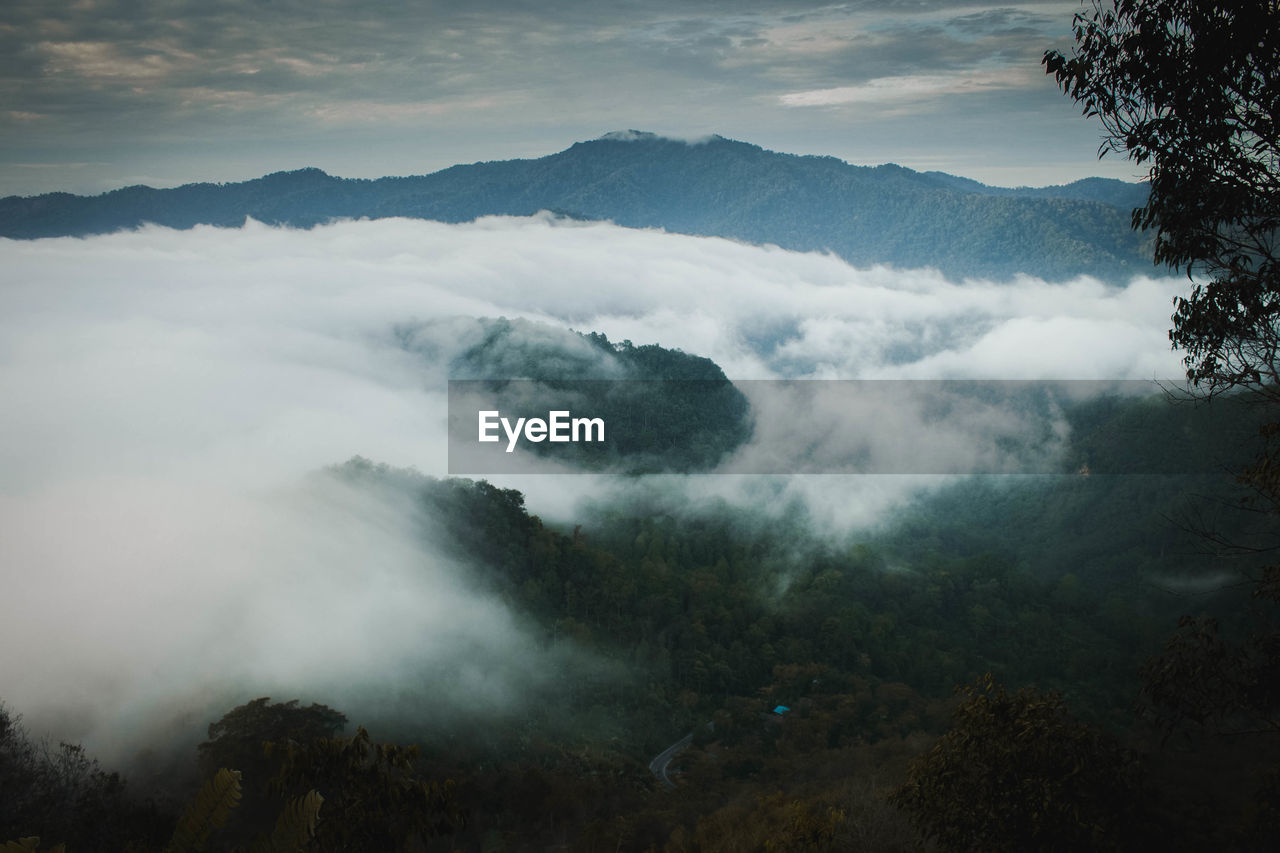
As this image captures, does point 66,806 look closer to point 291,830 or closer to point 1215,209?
point 291,830

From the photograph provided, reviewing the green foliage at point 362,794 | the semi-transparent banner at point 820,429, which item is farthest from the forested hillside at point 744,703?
Answer: the semi-transparent banner at point 820,429

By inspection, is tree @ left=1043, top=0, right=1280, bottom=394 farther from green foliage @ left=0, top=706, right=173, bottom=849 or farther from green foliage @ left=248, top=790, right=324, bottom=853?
green foliage @ left=0, top=706, right=173, bottom=849

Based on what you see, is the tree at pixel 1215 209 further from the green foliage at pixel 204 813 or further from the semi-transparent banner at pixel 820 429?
the semi-transparent banner at pixel 820 429

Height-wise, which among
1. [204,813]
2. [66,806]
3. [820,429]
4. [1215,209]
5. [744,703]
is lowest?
[744,703]

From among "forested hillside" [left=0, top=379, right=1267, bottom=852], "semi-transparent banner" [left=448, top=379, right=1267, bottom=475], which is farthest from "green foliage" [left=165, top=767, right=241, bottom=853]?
"semi-transparent banner" [left=448, top=379, right=1267, bottom=475]

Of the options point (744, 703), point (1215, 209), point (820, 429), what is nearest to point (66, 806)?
point (1215, 209)

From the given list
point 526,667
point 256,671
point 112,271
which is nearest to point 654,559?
point 526,667
